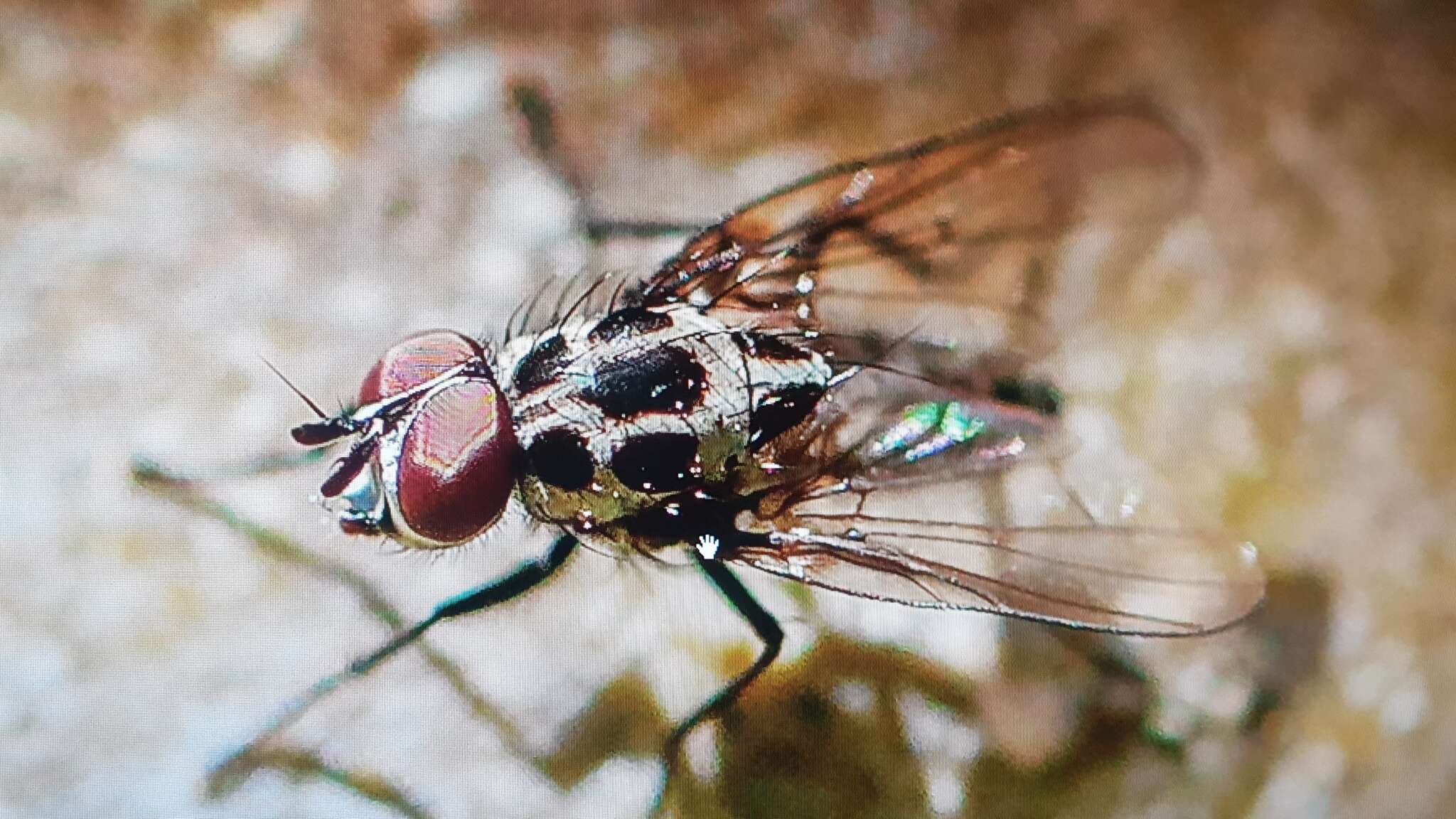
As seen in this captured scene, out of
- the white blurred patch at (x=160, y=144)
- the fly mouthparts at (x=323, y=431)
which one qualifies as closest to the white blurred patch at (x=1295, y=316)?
the fly mouthparts at (x=323, y=431)

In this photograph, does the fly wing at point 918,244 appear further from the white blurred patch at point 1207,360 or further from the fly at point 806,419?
the white blurred patch at point 1207,360

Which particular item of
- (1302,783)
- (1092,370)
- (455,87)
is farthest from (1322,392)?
(455,87)

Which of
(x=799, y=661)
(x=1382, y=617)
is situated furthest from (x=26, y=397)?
(x=1382, y=617)

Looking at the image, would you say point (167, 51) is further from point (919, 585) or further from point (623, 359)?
point (919, 585)

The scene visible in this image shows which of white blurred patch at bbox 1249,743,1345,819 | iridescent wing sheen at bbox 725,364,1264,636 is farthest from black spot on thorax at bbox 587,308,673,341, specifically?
white blurred patch at bbox 1249,743,1345,819

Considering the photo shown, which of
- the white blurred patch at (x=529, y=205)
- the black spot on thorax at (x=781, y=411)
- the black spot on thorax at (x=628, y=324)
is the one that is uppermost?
the white blurred patch at (x=529, y=205)
